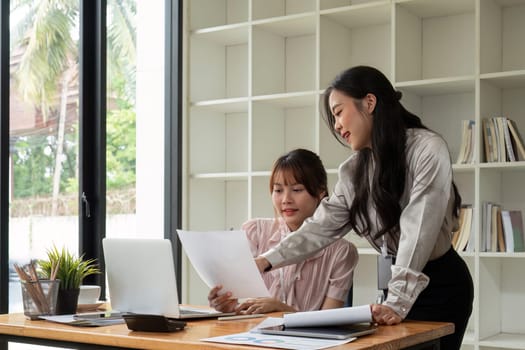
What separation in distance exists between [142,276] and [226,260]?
0.83 ft

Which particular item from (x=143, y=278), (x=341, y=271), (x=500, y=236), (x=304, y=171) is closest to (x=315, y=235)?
→ (x=341, y=271)

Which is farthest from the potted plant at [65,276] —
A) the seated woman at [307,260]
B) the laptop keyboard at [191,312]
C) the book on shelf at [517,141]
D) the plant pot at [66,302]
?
the book on shelf at [517,141]

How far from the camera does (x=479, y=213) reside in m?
3.53

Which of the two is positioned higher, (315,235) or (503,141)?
(503,141)

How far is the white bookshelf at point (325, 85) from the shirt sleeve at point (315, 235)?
117 centimetres

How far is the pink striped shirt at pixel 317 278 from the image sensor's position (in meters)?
2.74

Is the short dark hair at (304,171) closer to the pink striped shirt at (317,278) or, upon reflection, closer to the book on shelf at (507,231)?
the pink striped shirt at (317,278)

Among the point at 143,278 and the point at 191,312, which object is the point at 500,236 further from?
the point at 143,278

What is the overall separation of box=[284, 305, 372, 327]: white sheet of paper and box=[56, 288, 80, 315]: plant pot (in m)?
0.79

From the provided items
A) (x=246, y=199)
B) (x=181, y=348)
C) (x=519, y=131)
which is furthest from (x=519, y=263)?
(x=181, y=348)

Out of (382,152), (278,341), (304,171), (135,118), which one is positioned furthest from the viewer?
(135,118)

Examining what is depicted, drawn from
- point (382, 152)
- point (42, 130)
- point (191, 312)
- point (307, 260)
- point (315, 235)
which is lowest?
point (191, 312)

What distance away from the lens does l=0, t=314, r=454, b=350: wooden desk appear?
6.01 ft

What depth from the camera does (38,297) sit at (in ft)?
7.71
